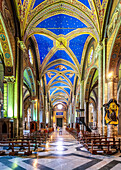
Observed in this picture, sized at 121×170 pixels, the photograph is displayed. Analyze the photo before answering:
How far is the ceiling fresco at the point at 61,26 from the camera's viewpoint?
1366cm

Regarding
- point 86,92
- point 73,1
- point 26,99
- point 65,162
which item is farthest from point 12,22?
point 26,99

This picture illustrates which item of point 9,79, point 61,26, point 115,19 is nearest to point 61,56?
point 61,26

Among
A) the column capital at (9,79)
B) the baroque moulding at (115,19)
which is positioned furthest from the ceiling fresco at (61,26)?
the column capital at (9,79)

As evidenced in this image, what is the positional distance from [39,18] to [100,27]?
5.92 meters

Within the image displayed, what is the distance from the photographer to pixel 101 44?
13.5 metres

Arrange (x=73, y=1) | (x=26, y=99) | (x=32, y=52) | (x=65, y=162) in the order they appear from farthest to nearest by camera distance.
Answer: (x=26, y=99)
(x=32, y=52)
(x=73, y=1)
(x=65, y=162)

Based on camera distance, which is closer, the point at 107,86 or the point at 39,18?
the point at 107,86

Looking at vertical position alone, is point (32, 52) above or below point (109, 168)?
above

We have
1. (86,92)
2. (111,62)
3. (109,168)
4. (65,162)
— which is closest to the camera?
(109,168)

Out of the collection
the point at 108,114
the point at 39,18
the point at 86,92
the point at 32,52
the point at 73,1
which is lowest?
the point at 108,114

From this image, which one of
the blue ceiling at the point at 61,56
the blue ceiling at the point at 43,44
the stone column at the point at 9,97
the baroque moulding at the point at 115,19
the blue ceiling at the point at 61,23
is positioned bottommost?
the stone column at the point at 9,97

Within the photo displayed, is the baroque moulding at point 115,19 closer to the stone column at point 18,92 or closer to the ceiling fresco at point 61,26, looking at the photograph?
the ceiling fresco at point 61,26

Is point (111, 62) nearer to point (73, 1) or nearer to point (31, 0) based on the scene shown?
point (73, 1)

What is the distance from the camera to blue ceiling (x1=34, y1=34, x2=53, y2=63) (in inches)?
773
